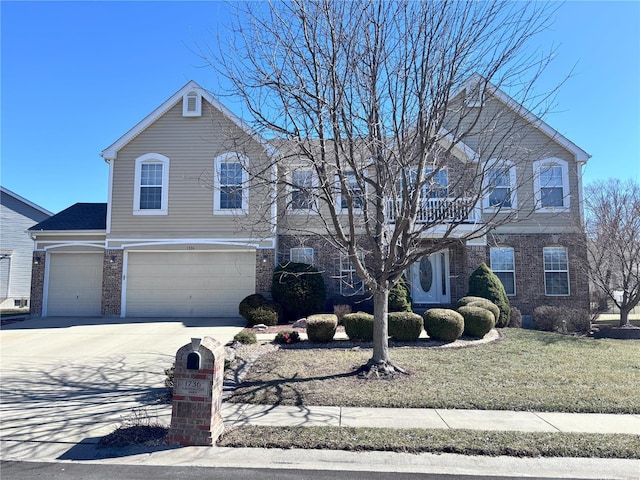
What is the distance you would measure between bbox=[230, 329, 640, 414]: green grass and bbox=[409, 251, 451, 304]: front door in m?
6.33

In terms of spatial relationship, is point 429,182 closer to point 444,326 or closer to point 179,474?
point 444,326

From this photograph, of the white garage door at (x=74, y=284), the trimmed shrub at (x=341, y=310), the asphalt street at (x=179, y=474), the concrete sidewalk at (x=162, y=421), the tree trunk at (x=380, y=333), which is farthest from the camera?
the white garage door at (x=74, y=284)

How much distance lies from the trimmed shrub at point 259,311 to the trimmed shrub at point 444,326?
18.3 feet

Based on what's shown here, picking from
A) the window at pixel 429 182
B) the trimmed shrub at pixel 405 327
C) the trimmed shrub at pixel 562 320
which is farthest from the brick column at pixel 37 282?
the trimmed shrub at pixel 562 320

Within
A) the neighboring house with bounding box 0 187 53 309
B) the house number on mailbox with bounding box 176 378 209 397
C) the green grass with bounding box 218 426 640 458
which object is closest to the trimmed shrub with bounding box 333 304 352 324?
the green grass with bounding box 218 426 640 458

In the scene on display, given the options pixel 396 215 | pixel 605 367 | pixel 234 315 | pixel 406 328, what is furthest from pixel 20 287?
pixel 605 367

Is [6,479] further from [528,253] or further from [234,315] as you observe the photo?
[528,253]

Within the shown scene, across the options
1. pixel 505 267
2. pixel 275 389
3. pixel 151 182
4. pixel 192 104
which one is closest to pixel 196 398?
pixel 275 389

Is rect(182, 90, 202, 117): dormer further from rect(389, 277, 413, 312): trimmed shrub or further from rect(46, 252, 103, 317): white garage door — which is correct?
rect(389, 277, 413, 312): trimmed shrub

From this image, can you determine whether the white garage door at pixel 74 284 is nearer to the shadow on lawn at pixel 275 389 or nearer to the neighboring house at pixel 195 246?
the neighboring house at pixel 195 246

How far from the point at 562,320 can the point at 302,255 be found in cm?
997

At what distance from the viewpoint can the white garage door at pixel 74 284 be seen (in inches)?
680

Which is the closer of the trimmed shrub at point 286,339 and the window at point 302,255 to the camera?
the trimmed shrub at point 286,339

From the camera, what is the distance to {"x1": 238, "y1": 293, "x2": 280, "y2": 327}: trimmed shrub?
47.0ft
